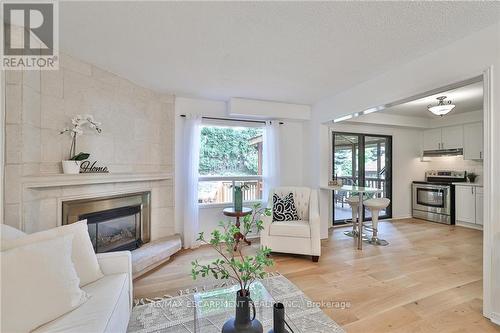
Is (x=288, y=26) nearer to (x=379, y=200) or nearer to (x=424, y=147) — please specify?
(x=379, y=200)

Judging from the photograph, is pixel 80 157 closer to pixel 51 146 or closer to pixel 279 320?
pixel 51 146

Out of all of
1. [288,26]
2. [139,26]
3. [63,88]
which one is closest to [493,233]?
[288,26]

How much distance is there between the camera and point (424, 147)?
573 centimetres

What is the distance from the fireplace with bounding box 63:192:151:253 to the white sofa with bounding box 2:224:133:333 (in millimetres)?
851

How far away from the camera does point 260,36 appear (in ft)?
6.40

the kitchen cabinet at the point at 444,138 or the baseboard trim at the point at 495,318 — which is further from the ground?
the kitchen cabinet at the point at 444,138

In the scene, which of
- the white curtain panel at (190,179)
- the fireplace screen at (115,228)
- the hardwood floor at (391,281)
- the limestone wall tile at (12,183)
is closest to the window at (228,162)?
the white curtain panel at (190,179)

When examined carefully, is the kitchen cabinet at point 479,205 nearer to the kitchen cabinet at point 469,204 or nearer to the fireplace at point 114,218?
the kitchen cabinet at point 469,204

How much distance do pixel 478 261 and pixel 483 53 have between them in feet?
8.84

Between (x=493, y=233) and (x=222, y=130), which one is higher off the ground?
(x=222, y=130)

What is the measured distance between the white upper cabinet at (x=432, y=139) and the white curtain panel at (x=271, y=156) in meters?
4.22

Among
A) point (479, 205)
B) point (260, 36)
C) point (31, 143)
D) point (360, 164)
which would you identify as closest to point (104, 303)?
point (31, 143)

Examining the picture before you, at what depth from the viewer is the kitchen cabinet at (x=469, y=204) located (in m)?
4.50

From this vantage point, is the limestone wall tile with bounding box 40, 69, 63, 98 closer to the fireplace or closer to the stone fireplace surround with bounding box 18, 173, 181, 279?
the stone fireplace surround with bounding box 18, 173, 181, 279
